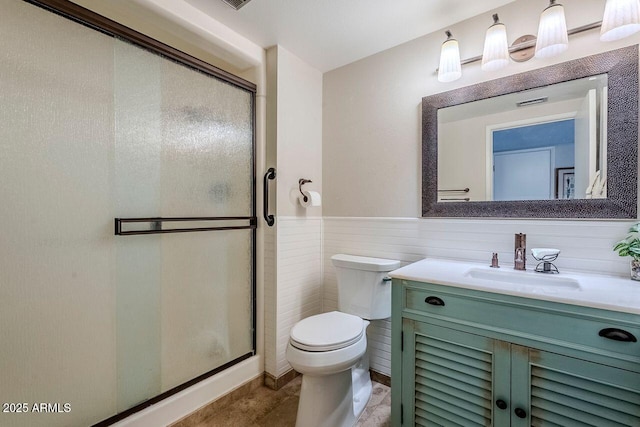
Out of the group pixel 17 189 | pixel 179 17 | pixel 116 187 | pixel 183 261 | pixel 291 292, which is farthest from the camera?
pixel 291 292

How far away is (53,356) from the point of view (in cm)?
118

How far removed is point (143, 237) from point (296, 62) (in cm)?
148

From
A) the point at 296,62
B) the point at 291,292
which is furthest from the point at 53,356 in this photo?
the point at 296,62

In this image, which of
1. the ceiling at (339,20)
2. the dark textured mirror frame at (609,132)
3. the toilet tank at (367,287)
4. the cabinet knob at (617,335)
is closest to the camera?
the cabinet knob at (617,335)

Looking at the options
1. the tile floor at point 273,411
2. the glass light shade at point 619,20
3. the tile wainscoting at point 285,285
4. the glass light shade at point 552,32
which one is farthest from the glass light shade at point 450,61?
the tile floor at point 273,411

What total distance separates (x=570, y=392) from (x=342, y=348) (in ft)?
2.71

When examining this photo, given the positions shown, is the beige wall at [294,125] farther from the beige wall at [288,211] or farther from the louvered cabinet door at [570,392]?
the louvered cabinet door at [570,392]

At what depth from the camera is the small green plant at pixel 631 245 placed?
1.11 meters

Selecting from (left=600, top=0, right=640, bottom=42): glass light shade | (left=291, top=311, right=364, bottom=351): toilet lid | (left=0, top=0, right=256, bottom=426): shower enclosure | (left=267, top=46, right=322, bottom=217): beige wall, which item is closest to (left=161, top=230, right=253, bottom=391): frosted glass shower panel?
(left=0, top=0, right=256, bottom=426): shower enclosure

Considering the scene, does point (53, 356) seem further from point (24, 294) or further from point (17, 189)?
point (17, 189)

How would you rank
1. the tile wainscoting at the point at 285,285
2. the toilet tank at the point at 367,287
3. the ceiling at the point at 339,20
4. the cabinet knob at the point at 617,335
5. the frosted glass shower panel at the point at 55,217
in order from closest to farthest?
the cabinet knob at the point at 617,335 < the frosted glass shower panel at the point at 55,217 < the ceiling at the point at 339,20 < the toilet tank at the point at 367,287 < the tile wainscoting at the point at 285,285

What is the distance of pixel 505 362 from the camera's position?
3.48ft

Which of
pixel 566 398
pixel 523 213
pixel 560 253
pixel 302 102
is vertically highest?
pixel 302 102

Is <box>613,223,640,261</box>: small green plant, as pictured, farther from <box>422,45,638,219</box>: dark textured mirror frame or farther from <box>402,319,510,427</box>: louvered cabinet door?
<box>402,319,510,427</box>: louvered cabinet door
